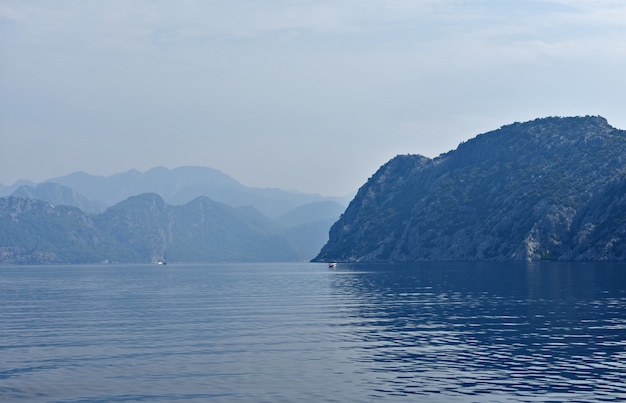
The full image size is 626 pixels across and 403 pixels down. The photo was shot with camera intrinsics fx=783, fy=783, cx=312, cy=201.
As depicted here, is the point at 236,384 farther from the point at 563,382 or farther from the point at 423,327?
the point at 423,327


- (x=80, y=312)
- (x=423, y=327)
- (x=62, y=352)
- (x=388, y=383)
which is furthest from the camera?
(x=80, y=312)

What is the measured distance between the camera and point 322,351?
7006 cm

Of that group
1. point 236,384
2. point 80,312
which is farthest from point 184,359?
point 80,312

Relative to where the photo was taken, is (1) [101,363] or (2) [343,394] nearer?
(2) [343,394]

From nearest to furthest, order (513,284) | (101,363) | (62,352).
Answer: (101,363)
(62,352)
(513,284)

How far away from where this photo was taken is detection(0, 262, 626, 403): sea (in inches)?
2060

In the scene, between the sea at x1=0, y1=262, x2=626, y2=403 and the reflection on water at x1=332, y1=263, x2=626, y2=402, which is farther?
the reflection on water at x1=332, y1=263, x2=626, y2=402

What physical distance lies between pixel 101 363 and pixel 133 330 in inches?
953

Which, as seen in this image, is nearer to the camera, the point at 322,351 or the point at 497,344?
the point at 322,351

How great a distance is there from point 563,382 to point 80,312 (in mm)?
79783

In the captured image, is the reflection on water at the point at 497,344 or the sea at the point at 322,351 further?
the reflection on water at the point at 497,344

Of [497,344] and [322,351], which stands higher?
[497,344]

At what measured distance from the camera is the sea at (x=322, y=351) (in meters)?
52.3

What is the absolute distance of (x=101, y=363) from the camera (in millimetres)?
64875
